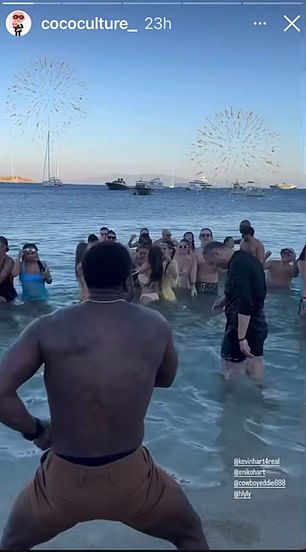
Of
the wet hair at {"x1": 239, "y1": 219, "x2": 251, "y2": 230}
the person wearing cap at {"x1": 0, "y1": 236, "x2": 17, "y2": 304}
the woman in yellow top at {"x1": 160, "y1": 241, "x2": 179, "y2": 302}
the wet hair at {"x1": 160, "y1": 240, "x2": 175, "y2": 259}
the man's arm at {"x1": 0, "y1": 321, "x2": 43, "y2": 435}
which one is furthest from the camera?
the person wearing cap at {"x1": 0, "y1": 236, "x2": 17, "y2": 304}

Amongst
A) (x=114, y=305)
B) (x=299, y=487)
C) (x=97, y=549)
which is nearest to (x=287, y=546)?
(x=299, y=487)

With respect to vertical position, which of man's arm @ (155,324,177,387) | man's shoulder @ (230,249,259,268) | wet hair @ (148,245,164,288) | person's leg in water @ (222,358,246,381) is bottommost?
person's leg in water @ (222,358,246,381)

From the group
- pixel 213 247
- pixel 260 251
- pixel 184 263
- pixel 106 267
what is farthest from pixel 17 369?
pixel 184 263

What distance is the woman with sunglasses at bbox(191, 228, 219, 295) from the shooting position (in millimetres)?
3703

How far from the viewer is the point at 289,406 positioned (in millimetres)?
2541

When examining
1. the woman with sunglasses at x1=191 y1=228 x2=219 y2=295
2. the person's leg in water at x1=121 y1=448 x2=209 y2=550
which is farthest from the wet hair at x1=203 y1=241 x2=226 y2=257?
the person's leg in water at x1=121 y1=448 x2=209 y2=550

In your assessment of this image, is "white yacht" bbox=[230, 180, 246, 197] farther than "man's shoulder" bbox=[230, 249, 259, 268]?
No

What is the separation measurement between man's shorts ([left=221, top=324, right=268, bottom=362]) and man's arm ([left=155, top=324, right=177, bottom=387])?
0.95 m

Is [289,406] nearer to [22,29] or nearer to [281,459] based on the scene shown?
[281,459]

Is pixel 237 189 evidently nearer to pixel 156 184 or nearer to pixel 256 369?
pixel 156 184

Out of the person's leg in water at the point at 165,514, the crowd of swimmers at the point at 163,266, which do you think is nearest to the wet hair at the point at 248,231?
the crowd of swimmers at the point at 163,266

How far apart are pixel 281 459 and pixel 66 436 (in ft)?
2.77

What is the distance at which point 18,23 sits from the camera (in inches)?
79.7

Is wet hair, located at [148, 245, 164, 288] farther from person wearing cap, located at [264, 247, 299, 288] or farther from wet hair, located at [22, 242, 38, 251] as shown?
wet hair, located at [22, 242, 38, 251]
